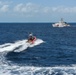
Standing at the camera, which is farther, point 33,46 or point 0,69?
point 33,46

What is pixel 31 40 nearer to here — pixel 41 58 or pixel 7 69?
pixel 41 58

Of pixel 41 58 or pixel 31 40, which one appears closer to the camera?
pixel 41 58

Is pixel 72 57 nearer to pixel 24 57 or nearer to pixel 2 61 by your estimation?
pixel 24 57

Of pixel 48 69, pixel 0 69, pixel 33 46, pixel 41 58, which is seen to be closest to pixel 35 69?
pixel 48 69

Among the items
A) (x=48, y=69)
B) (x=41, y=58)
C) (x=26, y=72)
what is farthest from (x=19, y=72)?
(x=41, y=58)

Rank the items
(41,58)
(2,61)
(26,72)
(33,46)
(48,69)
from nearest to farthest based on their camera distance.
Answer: (26,72) → (48,69) → (2,61) → (41,58) → (33,46)

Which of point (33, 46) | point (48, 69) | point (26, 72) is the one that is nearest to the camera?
point (26, 72)

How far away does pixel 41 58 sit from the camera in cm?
5656

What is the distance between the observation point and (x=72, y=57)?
5806 centimetres

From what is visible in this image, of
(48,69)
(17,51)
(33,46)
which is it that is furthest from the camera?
(33,46)

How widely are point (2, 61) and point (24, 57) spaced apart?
9.01 metres

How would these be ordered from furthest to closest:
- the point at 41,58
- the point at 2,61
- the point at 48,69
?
1. the point at 41,58
2. the point at 2,61
3. the point at 48,69

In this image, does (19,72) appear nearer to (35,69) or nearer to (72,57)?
(35,69)

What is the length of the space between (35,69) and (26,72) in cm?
259
